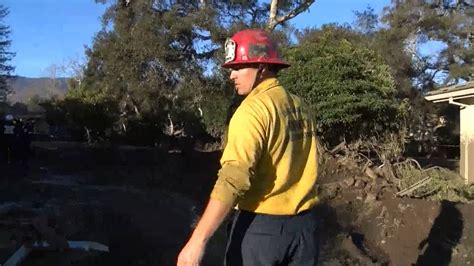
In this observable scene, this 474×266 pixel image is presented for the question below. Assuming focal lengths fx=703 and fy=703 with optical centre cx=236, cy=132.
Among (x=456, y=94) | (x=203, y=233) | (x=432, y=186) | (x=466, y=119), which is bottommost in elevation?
(x=432, y=186)

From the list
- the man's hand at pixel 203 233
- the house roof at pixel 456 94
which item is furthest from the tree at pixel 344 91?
the man's hand at pixel 203 233

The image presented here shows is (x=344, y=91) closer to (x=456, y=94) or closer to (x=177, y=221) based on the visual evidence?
(x=456, y=94)

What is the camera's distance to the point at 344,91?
15.8 m

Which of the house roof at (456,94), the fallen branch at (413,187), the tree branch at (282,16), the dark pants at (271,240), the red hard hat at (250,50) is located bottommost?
Result: the fallen branch at (413,187)

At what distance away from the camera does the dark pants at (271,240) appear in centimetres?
339

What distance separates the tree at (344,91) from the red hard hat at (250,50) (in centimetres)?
1211

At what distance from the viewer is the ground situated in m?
8.95

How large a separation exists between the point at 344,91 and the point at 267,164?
501 inches

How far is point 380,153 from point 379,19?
3172 centimetres

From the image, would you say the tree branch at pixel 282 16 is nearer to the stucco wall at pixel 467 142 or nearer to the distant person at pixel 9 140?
the distant person at pixel 9 140

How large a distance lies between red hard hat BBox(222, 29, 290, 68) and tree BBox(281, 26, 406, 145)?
12.1 metres

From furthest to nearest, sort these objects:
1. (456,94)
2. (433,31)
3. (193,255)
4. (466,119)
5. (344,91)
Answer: (433,31)
(466,119)
(456,94)
(344,91)
(193,255)

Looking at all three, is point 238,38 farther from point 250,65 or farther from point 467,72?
point 467,72

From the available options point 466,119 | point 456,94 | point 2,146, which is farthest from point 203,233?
point 2,146
